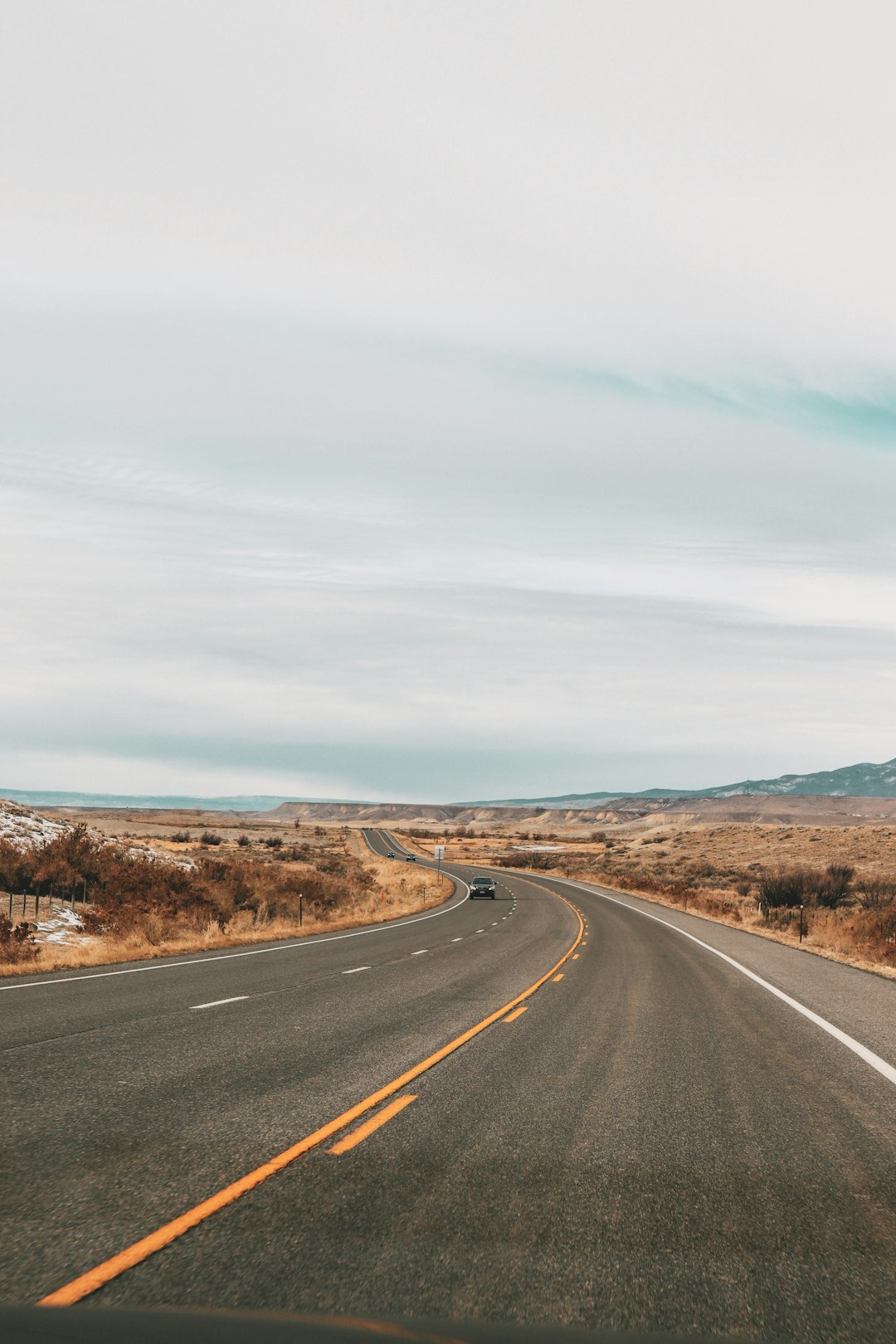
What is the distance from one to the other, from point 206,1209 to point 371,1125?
196 centimetres

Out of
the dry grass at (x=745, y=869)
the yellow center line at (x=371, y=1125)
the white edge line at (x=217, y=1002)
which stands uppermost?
the yellow center line at (x=371, y=1125)

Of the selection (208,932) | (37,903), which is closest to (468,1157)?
(208,932)

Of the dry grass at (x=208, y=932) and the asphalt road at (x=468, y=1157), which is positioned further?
the dry grass at (x=208, y=932)

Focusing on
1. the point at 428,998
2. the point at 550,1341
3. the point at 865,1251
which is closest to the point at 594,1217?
the point at 865,1251

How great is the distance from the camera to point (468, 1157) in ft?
19.7

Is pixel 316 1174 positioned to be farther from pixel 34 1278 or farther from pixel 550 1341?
pixel 550 1341

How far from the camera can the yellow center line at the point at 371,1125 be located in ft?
20.2

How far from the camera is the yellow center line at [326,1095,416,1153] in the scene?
615 cm

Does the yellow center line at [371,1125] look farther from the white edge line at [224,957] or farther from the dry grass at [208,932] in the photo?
the dry grass at [208,932]

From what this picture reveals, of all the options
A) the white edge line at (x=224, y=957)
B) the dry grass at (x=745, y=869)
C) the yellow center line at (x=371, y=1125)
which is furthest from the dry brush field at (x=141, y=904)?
the dry grass at (x=745, y=869)

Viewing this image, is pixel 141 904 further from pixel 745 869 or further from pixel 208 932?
pixel 745 869

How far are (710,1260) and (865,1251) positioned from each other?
84cm

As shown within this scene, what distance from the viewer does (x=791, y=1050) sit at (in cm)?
1017

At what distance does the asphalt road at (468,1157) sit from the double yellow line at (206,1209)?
0.21 ft
